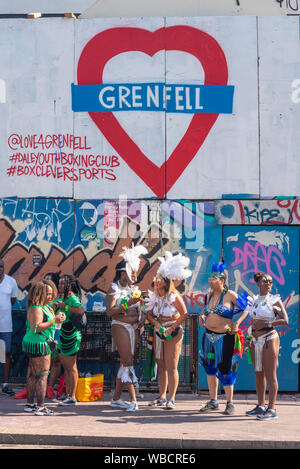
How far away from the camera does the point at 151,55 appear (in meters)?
12.0

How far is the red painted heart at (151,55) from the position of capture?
11.8 meters

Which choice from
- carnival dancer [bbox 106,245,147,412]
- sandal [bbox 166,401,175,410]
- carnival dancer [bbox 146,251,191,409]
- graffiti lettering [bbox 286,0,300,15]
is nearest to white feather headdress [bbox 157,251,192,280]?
carnival dancer [bbox 146,251,191,409]

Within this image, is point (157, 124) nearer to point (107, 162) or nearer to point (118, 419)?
point (107, 162)

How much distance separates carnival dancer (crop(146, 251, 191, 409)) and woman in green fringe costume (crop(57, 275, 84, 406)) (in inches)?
43.5

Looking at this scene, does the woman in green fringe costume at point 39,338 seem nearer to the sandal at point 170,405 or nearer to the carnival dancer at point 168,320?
the carnival dancer at point 168,320

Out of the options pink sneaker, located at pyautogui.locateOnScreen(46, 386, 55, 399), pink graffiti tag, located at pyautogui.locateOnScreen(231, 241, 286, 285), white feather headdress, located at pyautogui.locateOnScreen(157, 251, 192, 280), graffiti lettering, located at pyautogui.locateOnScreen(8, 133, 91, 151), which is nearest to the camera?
white feather headdress, located at pyautogui.locateOnScreen(157, 251, 192, 280)

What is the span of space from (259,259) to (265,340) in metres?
2.56

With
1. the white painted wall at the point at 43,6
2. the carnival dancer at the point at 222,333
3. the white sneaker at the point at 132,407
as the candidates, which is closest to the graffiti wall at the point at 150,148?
the white painted wall at the point at 43,6

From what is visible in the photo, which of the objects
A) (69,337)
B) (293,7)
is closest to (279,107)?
(293,7)

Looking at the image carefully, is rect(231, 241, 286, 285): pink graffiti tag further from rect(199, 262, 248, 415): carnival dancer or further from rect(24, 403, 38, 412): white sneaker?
rect(24, 403, 38, 412): white sneaker

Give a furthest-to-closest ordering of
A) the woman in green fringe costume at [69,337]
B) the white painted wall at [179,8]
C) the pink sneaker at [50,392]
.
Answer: the white painted wall at [179,8], the pink sneaker at [50,392], the woman in green fringe costume at [69,337]

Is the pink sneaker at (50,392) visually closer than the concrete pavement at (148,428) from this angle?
No

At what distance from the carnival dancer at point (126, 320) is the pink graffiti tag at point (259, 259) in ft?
7.91

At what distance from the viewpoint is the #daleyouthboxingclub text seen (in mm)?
11906
